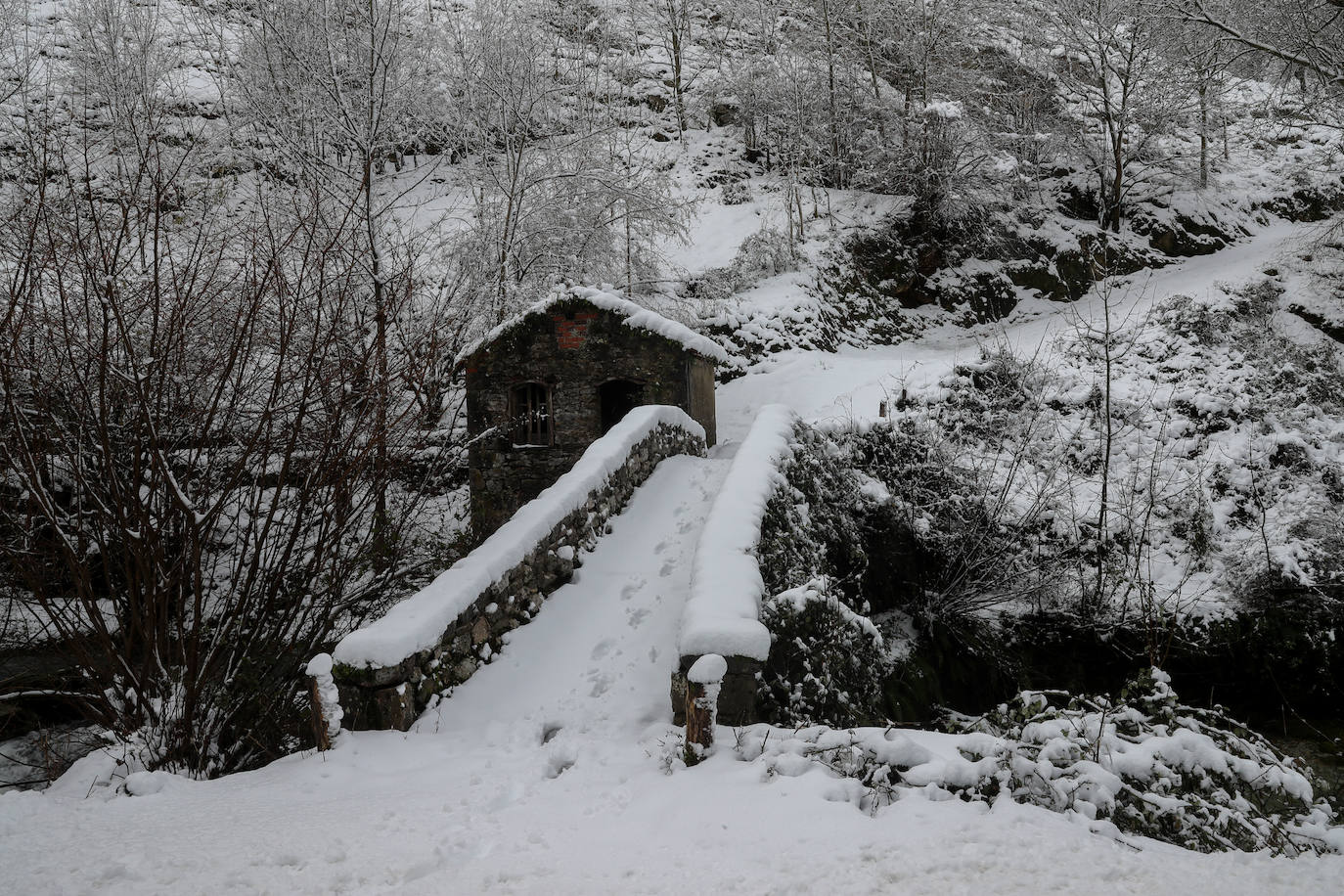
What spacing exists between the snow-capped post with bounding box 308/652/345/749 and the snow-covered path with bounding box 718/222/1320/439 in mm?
9933

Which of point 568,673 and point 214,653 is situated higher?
point 214,653

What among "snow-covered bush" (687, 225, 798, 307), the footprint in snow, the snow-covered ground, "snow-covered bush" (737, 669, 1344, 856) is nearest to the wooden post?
the snow-covered ground

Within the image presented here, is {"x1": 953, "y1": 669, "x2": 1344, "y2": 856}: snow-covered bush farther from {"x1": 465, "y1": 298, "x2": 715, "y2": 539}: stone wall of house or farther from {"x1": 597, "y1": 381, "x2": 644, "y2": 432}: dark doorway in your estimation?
{"x1": 597, "y1": 381, "x2": 644, "y2": 432}: dark doorway

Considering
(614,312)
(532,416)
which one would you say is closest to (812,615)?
(614,312)

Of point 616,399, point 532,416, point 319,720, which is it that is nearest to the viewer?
point 319,720

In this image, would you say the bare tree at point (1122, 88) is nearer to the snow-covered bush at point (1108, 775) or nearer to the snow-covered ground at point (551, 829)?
the snow-covered bush at point (1108, 775)

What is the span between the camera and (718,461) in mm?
10469

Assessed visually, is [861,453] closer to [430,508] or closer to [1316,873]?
[430,508]

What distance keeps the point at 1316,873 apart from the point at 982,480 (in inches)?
378

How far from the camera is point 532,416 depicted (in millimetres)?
13266

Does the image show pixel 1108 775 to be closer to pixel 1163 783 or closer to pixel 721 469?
pixel 1163 783

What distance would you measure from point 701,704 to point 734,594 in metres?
1.27

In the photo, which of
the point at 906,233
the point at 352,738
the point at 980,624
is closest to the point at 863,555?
the point at 980,624

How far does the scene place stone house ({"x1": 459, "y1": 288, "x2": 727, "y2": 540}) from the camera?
42.4 ft
